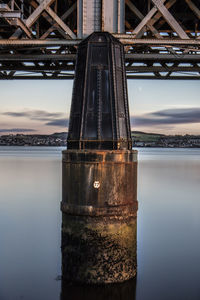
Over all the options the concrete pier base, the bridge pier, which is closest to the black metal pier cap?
the bridge pier

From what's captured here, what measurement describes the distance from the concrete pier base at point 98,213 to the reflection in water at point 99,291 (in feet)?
0.55

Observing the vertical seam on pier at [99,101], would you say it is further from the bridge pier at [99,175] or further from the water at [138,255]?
the water at [138,255]

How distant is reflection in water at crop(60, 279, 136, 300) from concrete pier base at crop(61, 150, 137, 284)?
0.55ft

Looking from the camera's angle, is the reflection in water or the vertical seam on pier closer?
the reflection in water

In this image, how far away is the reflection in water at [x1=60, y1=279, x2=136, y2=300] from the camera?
23.8 ft

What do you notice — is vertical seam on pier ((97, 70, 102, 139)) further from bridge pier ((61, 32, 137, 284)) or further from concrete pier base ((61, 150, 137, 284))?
concrete pier base ((61, 150, 137, 284))

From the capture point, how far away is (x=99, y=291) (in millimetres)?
7273

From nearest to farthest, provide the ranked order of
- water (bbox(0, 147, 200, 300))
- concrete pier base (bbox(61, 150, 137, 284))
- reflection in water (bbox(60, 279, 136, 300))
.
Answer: concrete pier base (bbox(61, 150, 137, 284)) → reflection in water (bbox(60, 279, 136, 300)) → water (bbox(0, 147, 200, 300))

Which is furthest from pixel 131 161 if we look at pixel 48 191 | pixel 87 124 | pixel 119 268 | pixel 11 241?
pixel 48 191

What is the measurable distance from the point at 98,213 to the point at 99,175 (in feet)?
2.50

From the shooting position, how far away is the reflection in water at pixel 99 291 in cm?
726

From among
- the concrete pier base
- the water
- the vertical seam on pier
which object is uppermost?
the vertical seam on pier

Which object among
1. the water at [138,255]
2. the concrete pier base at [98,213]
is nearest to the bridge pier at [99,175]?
the concrete pier base at [98,213]

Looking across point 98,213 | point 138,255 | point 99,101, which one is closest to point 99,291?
point 98,213
